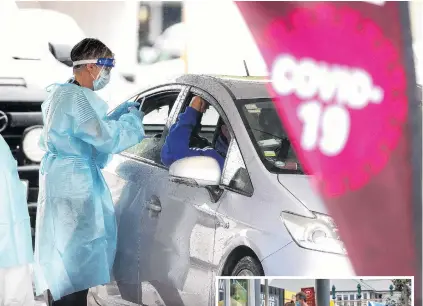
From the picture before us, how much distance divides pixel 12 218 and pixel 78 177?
16.8 inches

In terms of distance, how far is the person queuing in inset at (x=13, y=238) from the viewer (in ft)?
12.5

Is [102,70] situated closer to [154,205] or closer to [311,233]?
[154,205]

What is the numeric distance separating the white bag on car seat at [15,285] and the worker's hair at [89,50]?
1041mm

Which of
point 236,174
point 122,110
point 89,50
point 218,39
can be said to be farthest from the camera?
point 218,39

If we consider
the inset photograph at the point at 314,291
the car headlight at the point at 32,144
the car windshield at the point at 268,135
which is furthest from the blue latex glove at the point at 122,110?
the inset photograph at the point at 314,291

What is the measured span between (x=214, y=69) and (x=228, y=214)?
0.81 meters

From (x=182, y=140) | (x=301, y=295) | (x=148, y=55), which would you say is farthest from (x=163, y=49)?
(x=301, y=295)

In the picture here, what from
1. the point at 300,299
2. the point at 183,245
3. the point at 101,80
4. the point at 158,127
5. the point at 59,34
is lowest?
the point at 300,299

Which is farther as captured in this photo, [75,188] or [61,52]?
[61,52]

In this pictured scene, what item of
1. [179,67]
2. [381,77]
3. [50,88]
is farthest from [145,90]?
[381,77]

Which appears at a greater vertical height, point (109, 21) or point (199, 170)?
point (109, 21)

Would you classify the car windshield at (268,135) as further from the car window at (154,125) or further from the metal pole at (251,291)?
the metal pole at (251,291)

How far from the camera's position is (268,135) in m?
3.77

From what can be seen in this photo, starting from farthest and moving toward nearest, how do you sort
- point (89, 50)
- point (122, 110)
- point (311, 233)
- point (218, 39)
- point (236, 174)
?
point (218, 39)
point (122, 110)
point (89, 50)
point (236, 174)
point (311, 233)
